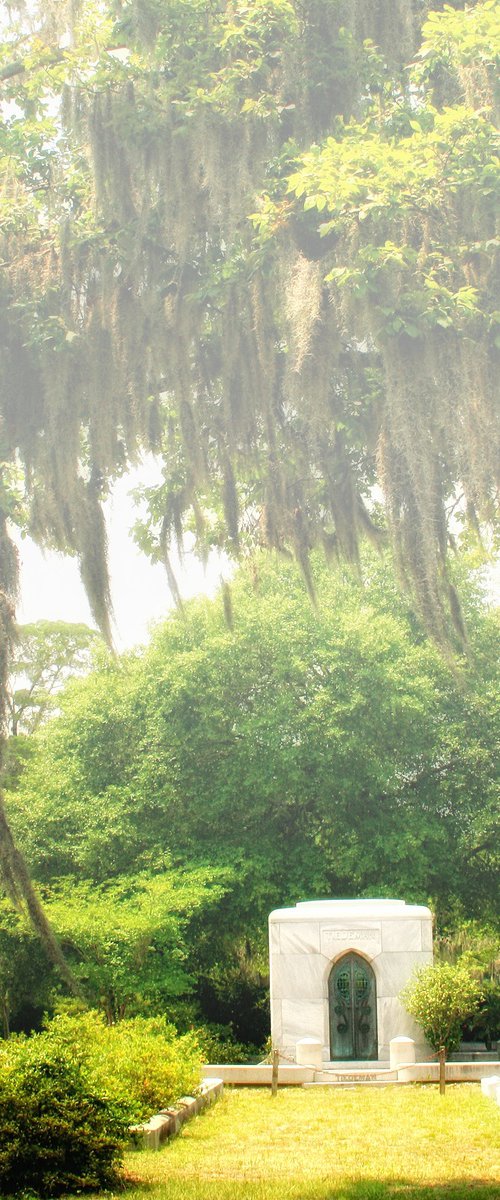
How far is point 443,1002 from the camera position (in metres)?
17.2

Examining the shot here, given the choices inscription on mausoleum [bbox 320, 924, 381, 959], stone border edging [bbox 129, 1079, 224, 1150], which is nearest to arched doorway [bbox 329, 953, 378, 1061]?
inscription on mausoleum [bbox 320, 924, 381, 959]

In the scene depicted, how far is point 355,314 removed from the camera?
32.8 feet

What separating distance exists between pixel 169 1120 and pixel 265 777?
15.2 metres

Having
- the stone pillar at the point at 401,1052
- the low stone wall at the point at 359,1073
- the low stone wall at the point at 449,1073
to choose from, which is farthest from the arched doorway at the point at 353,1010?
the low stone wall at the point at 449,1073

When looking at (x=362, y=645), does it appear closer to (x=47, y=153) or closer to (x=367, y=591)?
(x=367, y=591)

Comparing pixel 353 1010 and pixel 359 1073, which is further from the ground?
pixel 353 1010

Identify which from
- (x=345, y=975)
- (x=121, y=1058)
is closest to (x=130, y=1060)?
(x=121, y=1058)

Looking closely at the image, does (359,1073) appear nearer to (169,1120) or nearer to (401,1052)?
(401,1052)

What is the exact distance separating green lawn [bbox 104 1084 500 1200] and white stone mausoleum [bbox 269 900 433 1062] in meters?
4.48

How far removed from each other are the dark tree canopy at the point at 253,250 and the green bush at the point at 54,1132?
3.09 m

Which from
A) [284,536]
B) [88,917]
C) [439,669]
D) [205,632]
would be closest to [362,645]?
[439,669]

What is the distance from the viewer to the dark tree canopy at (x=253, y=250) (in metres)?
9.91

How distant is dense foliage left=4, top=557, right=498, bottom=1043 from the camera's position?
24.5 m

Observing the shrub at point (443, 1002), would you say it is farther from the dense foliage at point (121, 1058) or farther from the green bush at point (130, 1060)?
the green bush at point (130, 1060)
